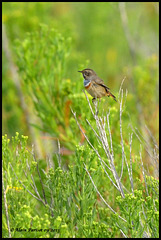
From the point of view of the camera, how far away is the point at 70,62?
14062mm

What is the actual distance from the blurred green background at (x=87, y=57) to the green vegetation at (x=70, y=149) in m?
0.04

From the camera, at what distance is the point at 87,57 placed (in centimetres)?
1850

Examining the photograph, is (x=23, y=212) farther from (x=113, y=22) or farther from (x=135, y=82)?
(x=113, y=22)

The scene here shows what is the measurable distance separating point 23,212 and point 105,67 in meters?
15.5

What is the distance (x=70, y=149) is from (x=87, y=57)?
414 inches

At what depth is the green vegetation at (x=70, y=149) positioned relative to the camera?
5152 mm

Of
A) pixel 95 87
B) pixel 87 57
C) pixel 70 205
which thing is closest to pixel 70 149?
pixel 95 87

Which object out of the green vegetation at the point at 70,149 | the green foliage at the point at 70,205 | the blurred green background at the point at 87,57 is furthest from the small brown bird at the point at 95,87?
the green foliage at the point at 70,205

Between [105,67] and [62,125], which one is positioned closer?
[62,125]

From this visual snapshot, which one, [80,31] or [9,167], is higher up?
[80,31]

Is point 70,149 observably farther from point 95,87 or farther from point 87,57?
point 87,57

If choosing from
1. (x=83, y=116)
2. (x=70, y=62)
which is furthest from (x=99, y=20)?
(x=83, y=116)

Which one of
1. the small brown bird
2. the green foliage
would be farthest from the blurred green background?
the green foliage

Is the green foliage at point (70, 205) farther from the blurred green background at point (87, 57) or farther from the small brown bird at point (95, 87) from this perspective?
the small brown bird at point (95, 87)
